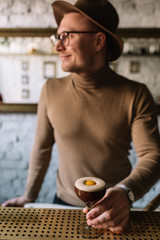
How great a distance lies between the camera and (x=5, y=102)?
2.90 meters

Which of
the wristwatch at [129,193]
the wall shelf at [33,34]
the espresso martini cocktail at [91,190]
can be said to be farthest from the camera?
the wall shelf at [33,34]

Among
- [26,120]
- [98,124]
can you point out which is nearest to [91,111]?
[98,124]

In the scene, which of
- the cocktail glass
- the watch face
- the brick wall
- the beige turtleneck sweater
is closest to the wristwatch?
the watch face

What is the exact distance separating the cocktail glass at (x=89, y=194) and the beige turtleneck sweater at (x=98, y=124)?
57cm

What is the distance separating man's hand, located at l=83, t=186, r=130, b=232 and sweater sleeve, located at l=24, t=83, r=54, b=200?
79cm

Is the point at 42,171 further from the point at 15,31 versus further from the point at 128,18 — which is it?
the point at 128,18

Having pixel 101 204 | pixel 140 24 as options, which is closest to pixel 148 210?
pixel 101 204

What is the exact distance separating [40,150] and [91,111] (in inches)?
19.4

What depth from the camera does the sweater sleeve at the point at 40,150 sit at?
1578 millimetres

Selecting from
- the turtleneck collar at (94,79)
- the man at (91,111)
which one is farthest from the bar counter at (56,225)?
the turtleneck collar at (94,79)

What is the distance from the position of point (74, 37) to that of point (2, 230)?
111 centimetres

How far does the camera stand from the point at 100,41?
4.64 ft

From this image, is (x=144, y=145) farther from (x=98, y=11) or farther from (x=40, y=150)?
(x=98, y=11)

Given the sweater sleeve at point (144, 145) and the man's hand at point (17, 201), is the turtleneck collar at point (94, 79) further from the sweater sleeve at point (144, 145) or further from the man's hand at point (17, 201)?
the man's hand at point (17, 201)
